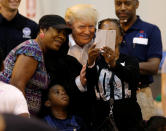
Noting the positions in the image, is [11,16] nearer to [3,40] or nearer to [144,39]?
[3,40]

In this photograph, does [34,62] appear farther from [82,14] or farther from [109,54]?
[82,14]

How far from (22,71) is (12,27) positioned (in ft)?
4.16

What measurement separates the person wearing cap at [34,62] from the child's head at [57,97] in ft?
0.60

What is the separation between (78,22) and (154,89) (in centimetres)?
377

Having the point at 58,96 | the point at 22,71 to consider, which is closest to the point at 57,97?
the point at 58,96

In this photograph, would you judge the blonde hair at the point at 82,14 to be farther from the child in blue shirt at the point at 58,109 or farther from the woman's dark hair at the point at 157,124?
the woman's dark hair at the point at 157,124

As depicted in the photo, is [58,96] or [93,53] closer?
[93,53]

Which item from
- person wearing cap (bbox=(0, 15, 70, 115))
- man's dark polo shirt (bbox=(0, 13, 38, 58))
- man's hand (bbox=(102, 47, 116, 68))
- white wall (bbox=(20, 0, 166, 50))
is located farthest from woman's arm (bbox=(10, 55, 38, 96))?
white wall (bbox=(20, 0, 166, 50))

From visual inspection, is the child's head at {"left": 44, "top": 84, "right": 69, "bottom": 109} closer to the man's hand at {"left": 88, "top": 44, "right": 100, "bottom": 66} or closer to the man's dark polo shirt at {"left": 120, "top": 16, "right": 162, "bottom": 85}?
the man's hand at {"left": 88, "top": 44, "right": 100, "bottom": 66}

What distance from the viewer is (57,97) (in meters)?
3.38

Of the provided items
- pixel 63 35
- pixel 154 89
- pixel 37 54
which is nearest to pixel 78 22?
pixel 63 35

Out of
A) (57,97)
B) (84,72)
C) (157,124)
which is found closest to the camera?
(84,72)

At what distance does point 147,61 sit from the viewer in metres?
3.80

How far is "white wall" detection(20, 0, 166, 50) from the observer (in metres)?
6.70
